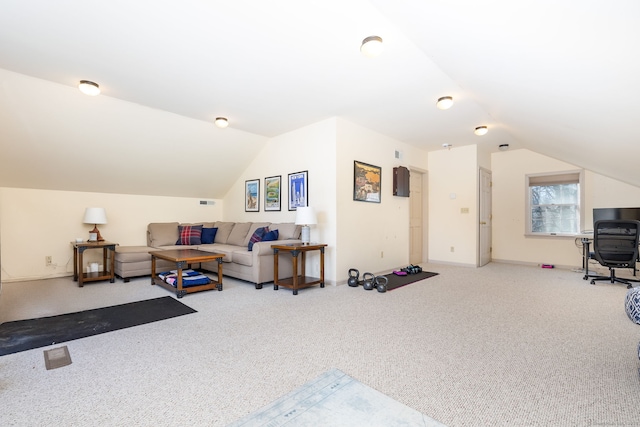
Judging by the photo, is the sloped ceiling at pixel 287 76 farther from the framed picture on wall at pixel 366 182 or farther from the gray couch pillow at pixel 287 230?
the gray couch pillow at pixel 287 230

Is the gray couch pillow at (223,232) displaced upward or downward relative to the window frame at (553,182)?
downward

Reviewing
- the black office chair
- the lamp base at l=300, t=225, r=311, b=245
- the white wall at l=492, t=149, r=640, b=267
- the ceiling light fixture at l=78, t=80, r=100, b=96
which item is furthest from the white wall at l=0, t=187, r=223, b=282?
the black office chair

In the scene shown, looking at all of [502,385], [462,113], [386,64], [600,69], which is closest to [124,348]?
[502,385]

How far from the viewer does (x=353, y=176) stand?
4.57 metres

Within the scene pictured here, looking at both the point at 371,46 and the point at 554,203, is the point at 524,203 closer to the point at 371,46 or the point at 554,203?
the point at 554,203

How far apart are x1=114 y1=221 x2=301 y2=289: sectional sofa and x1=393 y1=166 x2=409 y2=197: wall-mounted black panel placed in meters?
2.02

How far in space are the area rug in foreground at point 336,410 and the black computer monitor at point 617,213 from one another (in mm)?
4995

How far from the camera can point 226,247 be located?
509cm

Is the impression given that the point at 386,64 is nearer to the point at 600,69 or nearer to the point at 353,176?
the point at 600,69

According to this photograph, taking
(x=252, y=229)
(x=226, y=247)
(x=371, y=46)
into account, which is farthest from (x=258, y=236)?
(x=371, y=46)

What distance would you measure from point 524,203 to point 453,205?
4.82 feet

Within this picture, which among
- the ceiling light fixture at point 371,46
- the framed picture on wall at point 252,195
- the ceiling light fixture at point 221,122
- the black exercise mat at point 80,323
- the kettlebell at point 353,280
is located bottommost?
the black exercise mat at point 80,323

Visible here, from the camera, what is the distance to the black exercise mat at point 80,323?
91.2 inches

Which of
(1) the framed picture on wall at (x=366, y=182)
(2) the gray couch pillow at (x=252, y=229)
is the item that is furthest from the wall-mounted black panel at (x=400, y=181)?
(2) the gray couch pillow at (x=252, y=229)
